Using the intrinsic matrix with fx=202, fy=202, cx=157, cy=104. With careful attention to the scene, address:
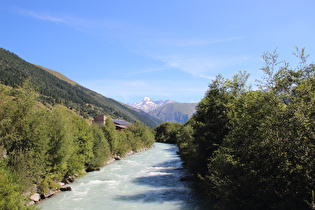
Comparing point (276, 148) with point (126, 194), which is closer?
point (276, 148)

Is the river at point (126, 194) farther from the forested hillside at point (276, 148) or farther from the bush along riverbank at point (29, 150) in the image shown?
the forested hillside at point (276, 148)

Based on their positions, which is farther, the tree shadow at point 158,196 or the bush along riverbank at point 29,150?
the tree shadow at point 158,196

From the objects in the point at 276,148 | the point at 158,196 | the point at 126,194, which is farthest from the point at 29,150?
the point at 276,148

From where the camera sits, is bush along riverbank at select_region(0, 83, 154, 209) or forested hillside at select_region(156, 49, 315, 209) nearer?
forested hillside at select_region(156, 49, 315, 209)

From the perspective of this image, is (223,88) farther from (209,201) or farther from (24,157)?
(24,157)

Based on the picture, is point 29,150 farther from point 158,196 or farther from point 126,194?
point 158,196

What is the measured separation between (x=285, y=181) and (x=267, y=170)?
1.18 m

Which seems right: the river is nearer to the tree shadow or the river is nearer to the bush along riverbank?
the tree shadow

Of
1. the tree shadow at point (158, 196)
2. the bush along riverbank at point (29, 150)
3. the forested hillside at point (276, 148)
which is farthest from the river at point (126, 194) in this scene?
the forested hillside at point (276, 148)

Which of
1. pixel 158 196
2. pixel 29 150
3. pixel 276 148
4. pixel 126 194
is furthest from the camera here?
pixel 126 194

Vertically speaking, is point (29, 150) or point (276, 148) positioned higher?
point (276, 148)

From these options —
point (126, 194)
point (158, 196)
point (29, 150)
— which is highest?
point (29, 150)

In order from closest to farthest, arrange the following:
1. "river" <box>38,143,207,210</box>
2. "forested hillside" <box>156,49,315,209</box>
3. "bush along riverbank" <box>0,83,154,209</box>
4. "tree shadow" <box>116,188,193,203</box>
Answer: "forested hillside" <box>156,49,315,209</box> → "bush along riverbank" <box>0,83,154,209</box> → "river" <box>38,143,207,210</box> → "tree shadow" <box>116,188,193,203</box>

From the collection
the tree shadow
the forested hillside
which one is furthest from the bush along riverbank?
the forested hillside
